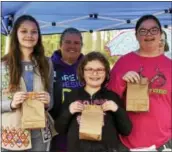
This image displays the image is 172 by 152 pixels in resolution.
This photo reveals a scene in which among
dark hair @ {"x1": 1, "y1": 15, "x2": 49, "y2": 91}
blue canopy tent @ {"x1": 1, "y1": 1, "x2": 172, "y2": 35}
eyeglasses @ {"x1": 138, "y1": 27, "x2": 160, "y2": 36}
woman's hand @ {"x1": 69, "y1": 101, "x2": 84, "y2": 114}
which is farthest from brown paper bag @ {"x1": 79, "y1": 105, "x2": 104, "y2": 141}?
blue canopy tent @ {"x1": 1, "y1": 1, "x2": 172, "y2": 35}

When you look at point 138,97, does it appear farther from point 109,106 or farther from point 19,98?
point 19,98

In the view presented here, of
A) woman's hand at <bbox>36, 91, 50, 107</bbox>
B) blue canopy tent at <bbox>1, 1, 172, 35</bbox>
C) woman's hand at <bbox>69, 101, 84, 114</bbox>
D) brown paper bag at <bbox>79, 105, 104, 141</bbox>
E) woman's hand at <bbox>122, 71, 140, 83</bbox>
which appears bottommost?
brown paper bag at <bbox>79, 105, 104, 141</bbox>

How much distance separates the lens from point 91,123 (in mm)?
1992

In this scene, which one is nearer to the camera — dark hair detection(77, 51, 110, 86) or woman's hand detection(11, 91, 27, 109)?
woman's hand detection(11, 91, 27, 109)

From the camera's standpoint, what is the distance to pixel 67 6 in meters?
4.02

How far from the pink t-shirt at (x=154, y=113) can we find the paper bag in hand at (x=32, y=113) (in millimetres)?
521

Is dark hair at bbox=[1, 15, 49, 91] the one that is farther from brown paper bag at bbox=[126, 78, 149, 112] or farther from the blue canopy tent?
the blue canopy tent

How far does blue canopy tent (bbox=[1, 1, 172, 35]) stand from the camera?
12.7 ft

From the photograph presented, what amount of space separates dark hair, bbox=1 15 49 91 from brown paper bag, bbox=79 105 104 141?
0.35 metres

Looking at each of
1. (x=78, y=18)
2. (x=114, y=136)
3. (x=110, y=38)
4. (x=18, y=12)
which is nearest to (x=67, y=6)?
(x=18, y=12)

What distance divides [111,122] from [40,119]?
1.41ft

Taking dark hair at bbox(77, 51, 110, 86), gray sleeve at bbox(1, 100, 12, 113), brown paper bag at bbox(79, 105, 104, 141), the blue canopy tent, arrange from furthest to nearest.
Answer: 1. the blue canopy tent
2. dark hair at bbox(77, 51, 110, 86)
3. gray sleeve at bbox(1, 100, 12, 113)
4. brown paper bag at bbox(79, 105, 104, 141)

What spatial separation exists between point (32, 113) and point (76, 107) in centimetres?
27

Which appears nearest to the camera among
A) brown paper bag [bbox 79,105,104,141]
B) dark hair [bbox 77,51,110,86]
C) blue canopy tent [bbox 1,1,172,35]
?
brown paper bag [bbox 79,105,104,141]
